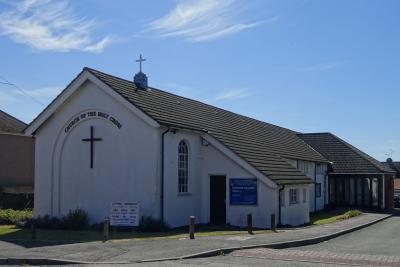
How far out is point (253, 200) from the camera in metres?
24.0

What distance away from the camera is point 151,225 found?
69.1ft

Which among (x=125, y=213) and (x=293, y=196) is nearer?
(x=125, y=213)

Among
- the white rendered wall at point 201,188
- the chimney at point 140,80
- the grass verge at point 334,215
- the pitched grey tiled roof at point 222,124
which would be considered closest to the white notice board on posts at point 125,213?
the white rendered wall at point 201,188

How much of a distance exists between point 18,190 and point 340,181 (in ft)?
78.4

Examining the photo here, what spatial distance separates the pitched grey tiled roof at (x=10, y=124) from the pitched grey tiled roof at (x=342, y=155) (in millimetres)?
22857

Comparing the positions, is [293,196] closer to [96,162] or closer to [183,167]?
[183,167]

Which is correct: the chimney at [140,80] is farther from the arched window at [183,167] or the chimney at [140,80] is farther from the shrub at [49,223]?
the shrub at [49,223]

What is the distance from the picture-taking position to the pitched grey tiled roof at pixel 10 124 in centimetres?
3800

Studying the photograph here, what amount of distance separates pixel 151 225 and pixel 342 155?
26805 mm

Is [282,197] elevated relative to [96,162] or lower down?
lower down

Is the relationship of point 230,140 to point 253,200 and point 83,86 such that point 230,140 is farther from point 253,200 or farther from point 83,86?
point 83,86

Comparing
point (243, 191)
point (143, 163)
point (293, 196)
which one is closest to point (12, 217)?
point (143, 163)

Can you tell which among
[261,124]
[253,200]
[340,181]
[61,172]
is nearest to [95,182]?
[61,172]

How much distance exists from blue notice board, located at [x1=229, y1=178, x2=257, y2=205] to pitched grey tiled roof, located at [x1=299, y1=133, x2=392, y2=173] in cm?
2017
